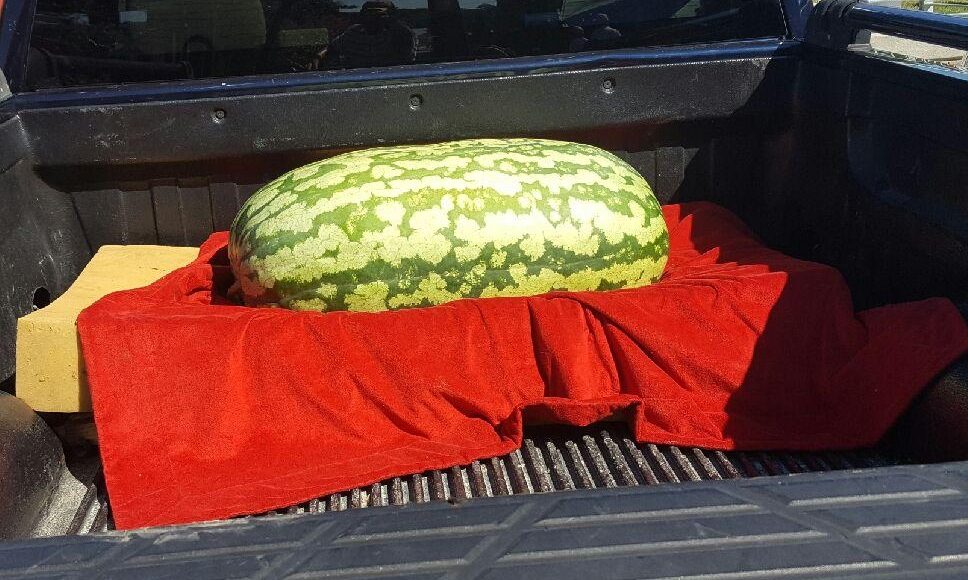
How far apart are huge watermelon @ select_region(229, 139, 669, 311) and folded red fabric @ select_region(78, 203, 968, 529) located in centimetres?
17

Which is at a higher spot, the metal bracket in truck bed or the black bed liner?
the metal bracket in truck bed

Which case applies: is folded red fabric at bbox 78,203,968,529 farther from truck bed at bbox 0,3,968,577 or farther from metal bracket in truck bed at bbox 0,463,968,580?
metal bracket in truck bed at bbox 0,463,968,580

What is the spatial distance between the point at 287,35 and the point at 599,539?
2.31 meters

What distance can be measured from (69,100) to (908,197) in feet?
8.42

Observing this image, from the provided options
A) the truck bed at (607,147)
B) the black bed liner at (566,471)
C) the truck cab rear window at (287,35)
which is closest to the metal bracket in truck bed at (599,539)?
the truck bed at (607,147)

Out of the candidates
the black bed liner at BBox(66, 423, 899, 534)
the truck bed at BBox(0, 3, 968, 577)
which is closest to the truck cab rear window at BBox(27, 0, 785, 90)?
the truck bed at BBox(0, 3, 968, 577)

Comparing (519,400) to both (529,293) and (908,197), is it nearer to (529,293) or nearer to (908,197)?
(529,293)

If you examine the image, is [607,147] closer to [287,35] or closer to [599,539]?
[287,35]

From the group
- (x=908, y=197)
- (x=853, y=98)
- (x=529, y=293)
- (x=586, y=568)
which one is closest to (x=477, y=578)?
(x=586, y=568)

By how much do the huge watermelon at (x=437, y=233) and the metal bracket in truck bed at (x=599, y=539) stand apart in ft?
4.78

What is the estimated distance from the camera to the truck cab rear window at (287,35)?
10.2 ft

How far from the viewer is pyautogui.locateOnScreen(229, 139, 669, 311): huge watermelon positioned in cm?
283

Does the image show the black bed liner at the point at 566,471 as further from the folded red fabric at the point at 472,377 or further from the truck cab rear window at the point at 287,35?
the truck cab rear window at the point at 287,35

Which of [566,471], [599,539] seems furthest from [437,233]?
[599,539]
